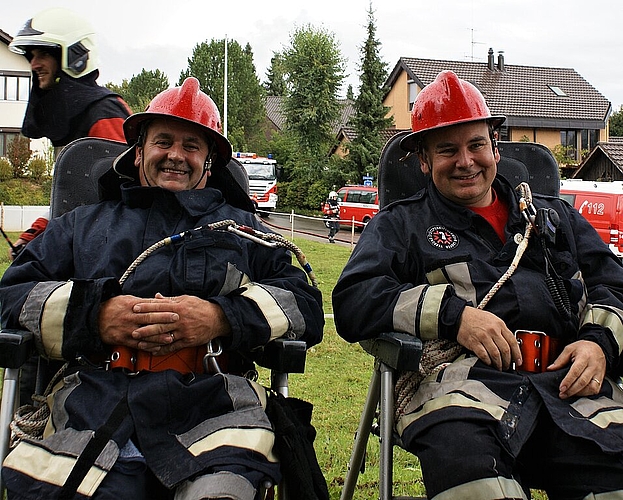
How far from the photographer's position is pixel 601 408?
2377 mm

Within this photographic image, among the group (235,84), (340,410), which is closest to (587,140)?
(235,84)

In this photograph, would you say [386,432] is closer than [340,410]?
Yes

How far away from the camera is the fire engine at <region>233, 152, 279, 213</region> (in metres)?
29.4

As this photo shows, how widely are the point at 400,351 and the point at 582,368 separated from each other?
653mm

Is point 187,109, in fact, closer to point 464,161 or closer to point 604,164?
point 464,161

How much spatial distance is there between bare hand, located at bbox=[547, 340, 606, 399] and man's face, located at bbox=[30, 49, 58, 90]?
8.78 feet

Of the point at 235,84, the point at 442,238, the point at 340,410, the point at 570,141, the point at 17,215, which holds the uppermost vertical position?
the point at 235,84

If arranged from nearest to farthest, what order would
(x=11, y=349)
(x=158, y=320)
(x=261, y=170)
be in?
(x=11, y=349) < (x=158, y=320) < (x=261, y=170)

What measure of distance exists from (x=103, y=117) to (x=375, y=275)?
165 cm

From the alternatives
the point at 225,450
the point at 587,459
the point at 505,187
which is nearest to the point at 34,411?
the point at 225,450

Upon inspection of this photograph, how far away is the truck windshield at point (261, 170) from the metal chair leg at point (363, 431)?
27066 mm

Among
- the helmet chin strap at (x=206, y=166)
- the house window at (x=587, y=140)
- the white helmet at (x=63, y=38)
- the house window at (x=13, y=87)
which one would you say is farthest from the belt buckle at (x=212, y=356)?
the house window at (x=587, y=140)

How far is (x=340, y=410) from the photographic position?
4824mm

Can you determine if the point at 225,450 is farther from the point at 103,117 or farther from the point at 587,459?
the point at 103,117
